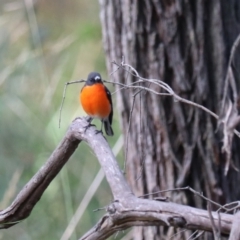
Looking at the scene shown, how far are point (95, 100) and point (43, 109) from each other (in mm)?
1889

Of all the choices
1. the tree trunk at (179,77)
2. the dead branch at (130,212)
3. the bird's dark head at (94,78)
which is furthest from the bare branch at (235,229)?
the bird's dark head at (94,78)

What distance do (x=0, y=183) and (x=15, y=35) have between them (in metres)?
1.22

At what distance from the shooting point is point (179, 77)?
3047mm

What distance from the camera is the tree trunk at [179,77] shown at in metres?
3.05

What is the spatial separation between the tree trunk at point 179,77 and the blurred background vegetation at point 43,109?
1619 mm

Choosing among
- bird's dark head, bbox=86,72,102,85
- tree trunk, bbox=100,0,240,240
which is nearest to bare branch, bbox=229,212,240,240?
tree trunk, bbox=100,0,240,240

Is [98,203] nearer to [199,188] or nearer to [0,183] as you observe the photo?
[0,183]

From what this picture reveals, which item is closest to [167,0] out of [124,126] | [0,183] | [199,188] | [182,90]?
[182,90]

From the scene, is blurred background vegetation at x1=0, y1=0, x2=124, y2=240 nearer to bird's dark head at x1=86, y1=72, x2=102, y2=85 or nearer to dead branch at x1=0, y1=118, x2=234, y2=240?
bird's dark head at x1=86, y1=72, x2=102, y2=85

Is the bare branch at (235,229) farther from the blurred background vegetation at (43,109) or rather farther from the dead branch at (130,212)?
the blurred background vegetation at (43,109)

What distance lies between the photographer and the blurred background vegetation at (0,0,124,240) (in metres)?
4.86

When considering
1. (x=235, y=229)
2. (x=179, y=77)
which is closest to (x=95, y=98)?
(x=179, y=77)

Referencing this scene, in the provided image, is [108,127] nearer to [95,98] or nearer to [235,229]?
[95,98]

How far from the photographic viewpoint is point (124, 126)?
329cm
